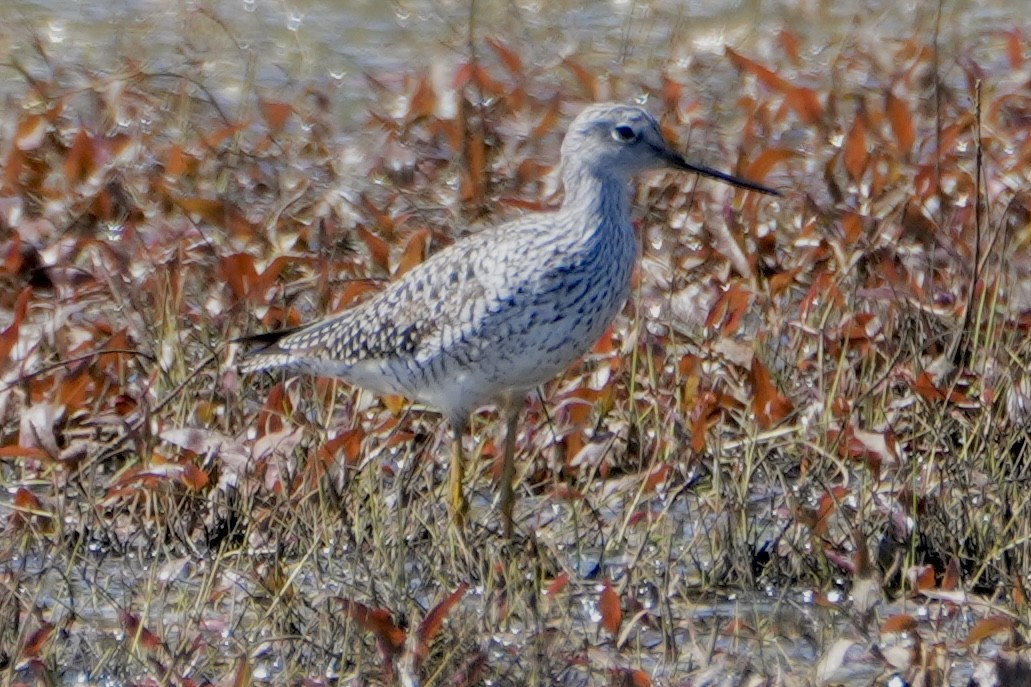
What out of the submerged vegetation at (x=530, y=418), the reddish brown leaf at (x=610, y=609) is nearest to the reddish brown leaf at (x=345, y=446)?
the submerged vegetation at (x=530, y=418)

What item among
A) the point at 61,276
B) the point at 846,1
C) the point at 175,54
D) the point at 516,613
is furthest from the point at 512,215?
the point at 846,1

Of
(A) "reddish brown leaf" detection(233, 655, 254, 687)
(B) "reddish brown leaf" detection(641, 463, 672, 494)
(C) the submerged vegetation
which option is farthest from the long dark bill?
(A) "reddish brown leaf" detection(233, 655, 254, 687)

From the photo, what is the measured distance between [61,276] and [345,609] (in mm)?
2730

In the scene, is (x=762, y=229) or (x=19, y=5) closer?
(x=762, y=229)

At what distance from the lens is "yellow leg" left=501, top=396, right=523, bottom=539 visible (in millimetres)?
5211

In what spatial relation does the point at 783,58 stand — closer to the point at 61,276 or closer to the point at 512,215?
the point at 512,215

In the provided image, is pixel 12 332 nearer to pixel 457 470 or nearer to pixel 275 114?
pixel 457 470

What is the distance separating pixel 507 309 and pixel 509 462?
0.41m

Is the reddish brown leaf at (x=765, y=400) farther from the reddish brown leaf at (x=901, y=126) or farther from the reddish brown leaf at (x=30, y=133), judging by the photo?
the reddish brown leaf at (x=30, y=133)

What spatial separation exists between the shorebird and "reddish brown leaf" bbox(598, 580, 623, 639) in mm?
811

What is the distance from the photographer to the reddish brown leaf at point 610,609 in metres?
4.30

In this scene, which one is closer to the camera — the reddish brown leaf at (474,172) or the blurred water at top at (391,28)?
the reddish brown leaf at (474,172)

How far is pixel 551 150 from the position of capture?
789 cm

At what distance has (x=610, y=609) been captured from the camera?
170 inches
